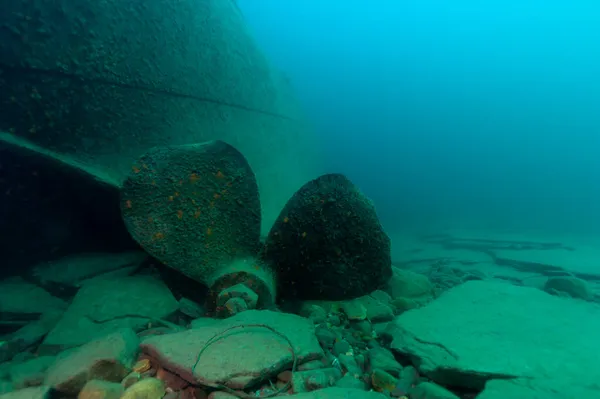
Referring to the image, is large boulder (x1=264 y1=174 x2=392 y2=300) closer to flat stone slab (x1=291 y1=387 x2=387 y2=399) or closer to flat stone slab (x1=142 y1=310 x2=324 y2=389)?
flat stone slab (x1=142 y1=310 x2=324 y2=389)

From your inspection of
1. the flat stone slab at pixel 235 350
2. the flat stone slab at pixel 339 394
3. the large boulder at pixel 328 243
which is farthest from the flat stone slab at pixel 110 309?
the flat stone slab at pixel 339 394

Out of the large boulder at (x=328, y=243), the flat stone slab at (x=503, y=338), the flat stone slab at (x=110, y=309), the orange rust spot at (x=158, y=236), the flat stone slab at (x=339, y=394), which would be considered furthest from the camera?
the large boulder at (x=328, y=243)

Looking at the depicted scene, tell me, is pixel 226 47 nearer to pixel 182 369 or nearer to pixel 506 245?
pixel 182 369

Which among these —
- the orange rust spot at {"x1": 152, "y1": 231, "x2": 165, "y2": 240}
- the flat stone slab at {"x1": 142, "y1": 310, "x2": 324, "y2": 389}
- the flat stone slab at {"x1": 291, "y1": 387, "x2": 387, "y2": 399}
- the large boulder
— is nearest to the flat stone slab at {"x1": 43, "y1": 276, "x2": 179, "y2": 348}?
the orange rust spot at {"x1": 152, "y1": 231, "x2": 165, "y2": 240}

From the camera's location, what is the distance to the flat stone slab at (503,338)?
6.05 ft

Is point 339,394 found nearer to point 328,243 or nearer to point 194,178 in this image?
Result: point 328,243

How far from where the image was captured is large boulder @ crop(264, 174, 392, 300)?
2.71m

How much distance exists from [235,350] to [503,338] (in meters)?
1.73

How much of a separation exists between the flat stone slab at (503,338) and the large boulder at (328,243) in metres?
0.50

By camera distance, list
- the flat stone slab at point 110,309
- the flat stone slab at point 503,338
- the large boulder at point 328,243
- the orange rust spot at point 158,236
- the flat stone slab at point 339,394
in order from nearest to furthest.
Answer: the flat stone slab at point 339,394 → the flat stone slab at point 503,338 → the flat stone slab at point 110,309 → the orange rust spot at point 158,236 → the large boulder at point 328,243

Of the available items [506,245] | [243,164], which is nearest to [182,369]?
[243,164]

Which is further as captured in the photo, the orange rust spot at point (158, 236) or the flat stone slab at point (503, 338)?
the orange rust spot at point (158, 236)

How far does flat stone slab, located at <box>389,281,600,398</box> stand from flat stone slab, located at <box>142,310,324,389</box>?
2.29 feet

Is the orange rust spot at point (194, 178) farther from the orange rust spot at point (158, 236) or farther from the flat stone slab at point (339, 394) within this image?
the flat stone slab at point (339, 394)
